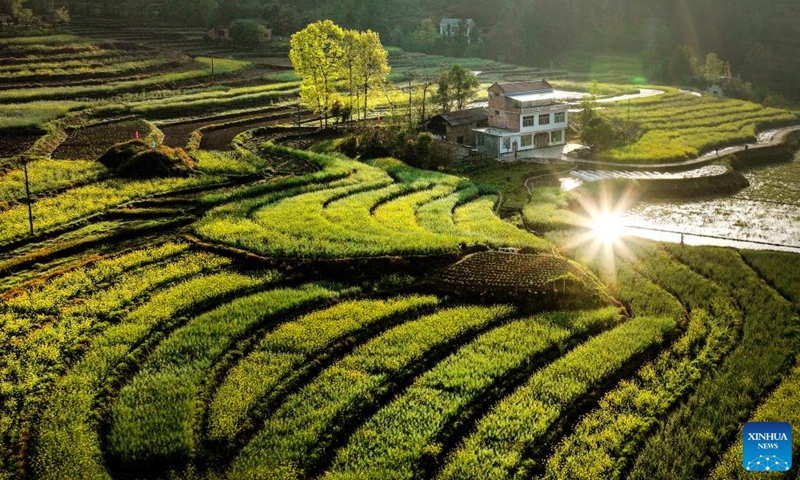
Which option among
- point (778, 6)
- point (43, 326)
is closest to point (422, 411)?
point (43, 326)

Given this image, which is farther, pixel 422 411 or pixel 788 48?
pixel 788 48

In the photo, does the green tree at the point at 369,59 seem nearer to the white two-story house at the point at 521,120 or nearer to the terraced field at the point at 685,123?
the white two-story house at the point at 521,120

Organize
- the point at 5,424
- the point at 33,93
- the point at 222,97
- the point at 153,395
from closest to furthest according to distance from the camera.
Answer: the point at 5,424 < the point at 153,395 < the point at 33,93 < the point at 222,97

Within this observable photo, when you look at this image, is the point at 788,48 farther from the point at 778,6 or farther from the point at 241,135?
the point at 241,135

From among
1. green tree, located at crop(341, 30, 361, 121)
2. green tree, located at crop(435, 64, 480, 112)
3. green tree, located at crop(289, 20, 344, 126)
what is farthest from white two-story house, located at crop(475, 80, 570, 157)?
green tree, located at crop(289, 20, 344, 126)

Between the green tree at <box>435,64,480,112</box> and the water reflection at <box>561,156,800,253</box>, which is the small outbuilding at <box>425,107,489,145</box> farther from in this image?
the water reflection at <box>561,156,800,253</box>

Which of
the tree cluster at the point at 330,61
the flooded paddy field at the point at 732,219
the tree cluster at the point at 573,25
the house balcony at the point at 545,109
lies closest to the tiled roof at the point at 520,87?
the house balcony at the point at 545,109
